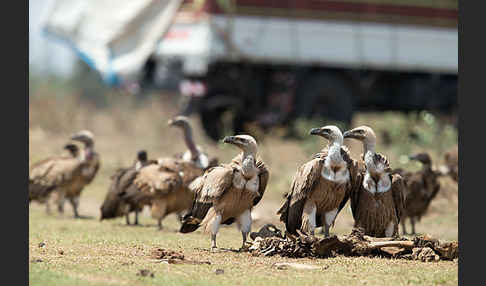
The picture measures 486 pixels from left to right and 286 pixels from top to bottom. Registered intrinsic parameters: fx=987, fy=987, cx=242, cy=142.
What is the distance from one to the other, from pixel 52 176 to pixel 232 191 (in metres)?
5.78

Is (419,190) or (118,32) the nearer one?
(419,190)

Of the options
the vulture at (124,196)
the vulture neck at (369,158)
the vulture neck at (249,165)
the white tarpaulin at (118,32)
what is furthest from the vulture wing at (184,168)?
the white tarpaulin at (118,32)

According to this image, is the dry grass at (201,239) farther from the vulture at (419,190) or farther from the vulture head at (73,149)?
the vulture head at (73,149)

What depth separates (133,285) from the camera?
27.2ft

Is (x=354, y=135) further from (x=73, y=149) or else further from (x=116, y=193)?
(x=73, y=149)

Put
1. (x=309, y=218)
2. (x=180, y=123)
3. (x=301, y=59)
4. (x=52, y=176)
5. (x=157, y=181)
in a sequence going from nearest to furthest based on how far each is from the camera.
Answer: (x=309, y=218) < (x=157, y=181) < (x=180, y=123) < (x=52, y=176) < (x=301, y=59)

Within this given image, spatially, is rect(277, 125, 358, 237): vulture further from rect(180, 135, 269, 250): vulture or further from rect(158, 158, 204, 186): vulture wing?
rect(158, 158, 204, 186): vulture wing

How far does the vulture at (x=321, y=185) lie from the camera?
1046 cm

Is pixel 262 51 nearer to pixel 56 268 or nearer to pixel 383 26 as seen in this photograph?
pixel 383 26

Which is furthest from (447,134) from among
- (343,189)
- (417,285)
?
(417,285)

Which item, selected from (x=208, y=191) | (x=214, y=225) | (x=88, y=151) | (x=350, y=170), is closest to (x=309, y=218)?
(x=350, y=170)

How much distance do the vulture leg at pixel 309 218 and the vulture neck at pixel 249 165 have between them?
0.68 meters

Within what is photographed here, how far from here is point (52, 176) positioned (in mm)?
15711

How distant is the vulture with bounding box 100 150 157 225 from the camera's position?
14.2m
